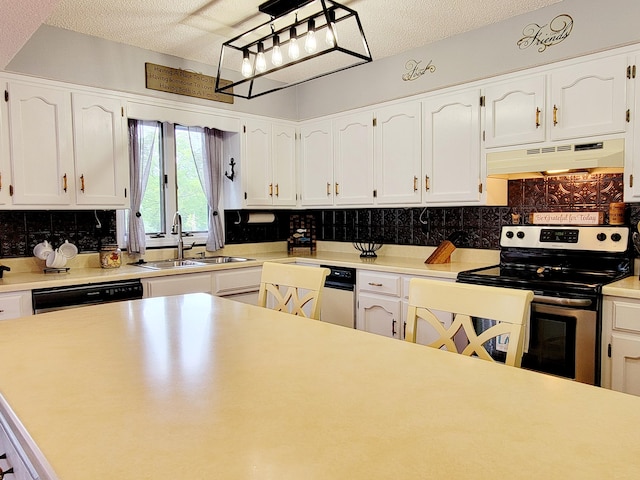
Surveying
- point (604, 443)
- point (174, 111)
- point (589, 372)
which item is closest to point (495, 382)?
point (604, 443)

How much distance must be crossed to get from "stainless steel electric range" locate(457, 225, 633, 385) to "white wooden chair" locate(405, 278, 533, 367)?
3.28ft

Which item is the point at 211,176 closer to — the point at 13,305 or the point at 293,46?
the point at 13,305

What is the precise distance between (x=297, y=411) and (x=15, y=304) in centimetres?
225

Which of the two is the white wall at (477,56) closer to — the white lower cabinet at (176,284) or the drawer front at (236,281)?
the drawer front at (236,281)

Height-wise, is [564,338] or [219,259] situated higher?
[219,259]

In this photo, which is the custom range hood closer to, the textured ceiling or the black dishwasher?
the textured ceiling

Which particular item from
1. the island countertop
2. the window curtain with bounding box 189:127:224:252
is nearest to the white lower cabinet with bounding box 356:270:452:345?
the window curtain with bounding box 189:127:224:252

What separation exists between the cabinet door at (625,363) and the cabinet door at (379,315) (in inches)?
50.3

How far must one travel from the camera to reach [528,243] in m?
2.82

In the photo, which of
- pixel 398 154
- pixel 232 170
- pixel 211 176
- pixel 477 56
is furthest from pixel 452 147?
pixel 211 176

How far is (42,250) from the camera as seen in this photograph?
294 centimetres

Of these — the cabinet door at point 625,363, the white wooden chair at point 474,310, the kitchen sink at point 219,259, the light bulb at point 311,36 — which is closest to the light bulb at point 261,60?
the light bulb at point 311,36

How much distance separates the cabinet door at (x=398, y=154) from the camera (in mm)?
3338

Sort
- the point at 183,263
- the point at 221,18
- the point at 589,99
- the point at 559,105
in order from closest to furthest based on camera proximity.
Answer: the point at 589,99, the point at 559,105, the point at 221,18, the point at 183,263
